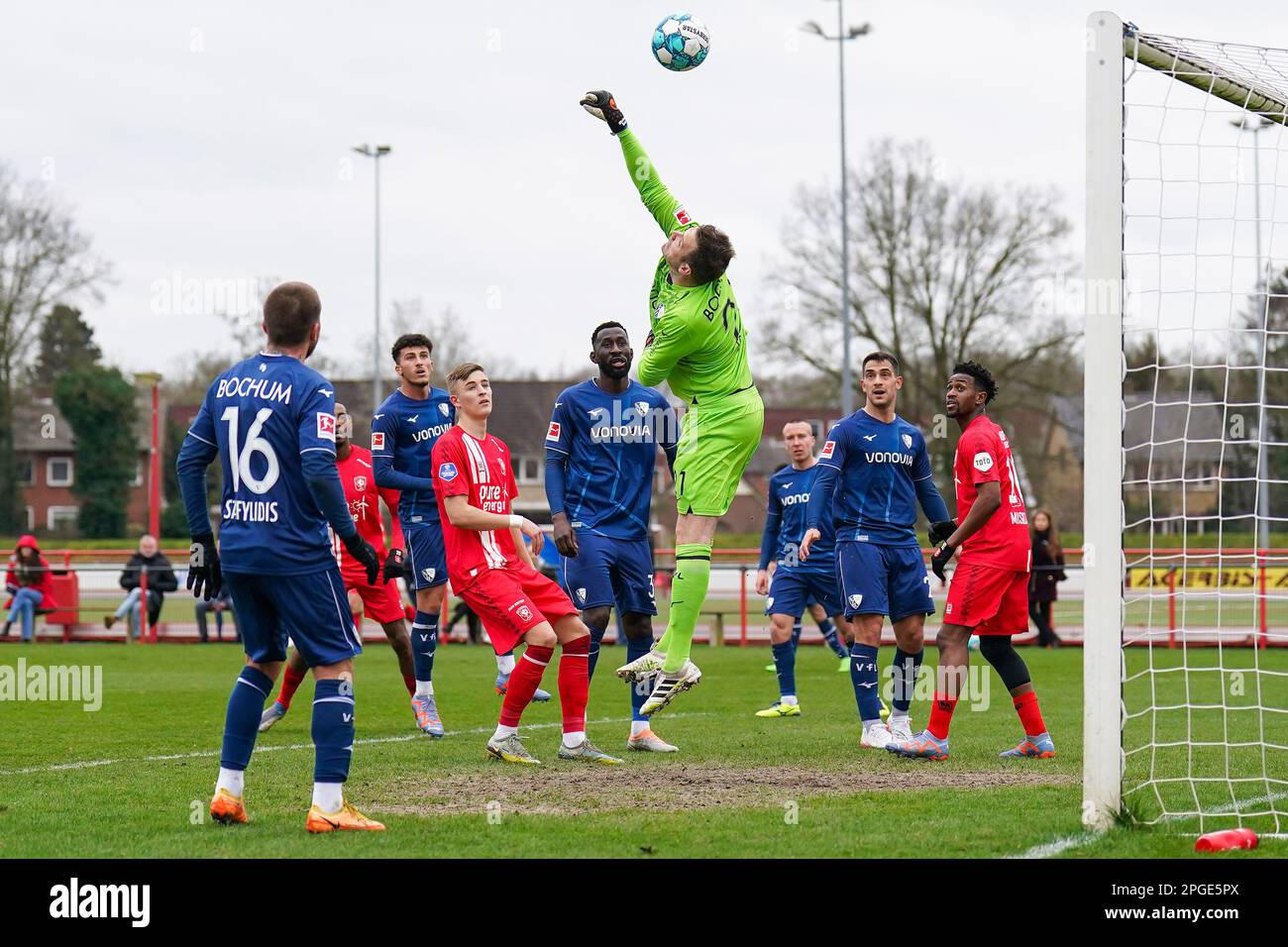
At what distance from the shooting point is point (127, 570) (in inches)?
854

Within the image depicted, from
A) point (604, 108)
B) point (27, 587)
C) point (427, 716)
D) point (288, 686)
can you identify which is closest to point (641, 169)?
point (604, 108)

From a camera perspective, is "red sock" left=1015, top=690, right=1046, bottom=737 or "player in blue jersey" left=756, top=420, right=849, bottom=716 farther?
"player in blue jersey" left=756, top=420, right=849, bottom=716

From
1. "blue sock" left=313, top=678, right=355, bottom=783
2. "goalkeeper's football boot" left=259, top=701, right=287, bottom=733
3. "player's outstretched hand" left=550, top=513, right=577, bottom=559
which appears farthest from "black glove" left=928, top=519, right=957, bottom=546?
"goalkeeper's football boot" left=259, top=701, right=287, bottom=733

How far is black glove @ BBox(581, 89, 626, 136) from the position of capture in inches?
288

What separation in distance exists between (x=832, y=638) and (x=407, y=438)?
8.38 meters

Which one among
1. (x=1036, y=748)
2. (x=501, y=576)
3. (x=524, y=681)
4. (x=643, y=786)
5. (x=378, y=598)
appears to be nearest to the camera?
(x=643, y=786)

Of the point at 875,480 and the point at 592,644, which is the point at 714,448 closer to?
Result: the point at 592,644

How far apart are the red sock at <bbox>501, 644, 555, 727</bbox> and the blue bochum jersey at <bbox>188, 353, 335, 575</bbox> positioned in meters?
2.22

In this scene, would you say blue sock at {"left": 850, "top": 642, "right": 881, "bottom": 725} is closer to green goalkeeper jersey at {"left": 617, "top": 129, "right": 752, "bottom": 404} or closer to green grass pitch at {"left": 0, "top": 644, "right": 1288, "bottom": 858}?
green grass pitch at {"left": 0, "top": 644, "right": 1288, "bottom": 858}

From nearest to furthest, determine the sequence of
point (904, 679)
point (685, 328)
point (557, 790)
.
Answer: point (557, 790) < point (685, 328) < point (904, 679)

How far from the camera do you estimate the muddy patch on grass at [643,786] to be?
6465mm

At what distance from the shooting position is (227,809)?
5961 mm

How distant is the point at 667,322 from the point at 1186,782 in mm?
3511
